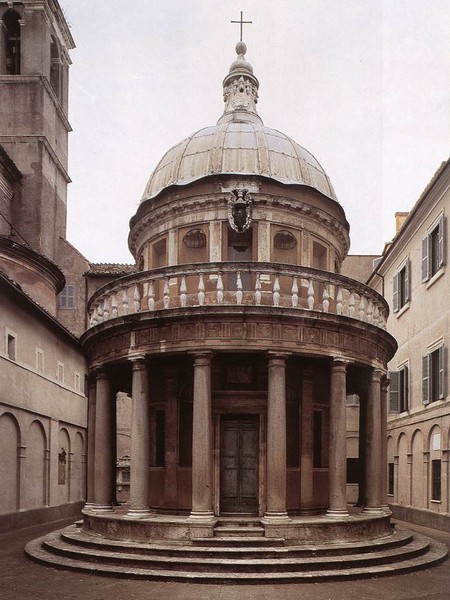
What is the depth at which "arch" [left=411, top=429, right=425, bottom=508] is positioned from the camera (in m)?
27.3

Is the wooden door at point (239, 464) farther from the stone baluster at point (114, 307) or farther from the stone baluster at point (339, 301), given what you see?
the stone baluster at point (114, 307)

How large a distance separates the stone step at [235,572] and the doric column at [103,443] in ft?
8.78

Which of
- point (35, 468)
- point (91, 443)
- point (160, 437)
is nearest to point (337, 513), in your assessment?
point (160, 437)

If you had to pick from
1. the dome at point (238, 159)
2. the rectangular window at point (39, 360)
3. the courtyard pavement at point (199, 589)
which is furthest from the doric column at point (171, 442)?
the rectangular window at point (39, 360)

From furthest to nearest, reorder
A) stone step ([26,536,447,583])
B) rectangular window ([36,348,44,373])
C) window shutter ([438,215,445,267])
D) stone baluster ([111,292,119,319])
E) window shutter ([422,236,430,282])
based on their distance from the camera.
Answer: rectangular window ([36,348,44,373]), window shutter ([422,236,430,282]), window shutter ([438,215,445,267]), stone baluster ([111,292,119,319]), stone step ([26,536,447,583])


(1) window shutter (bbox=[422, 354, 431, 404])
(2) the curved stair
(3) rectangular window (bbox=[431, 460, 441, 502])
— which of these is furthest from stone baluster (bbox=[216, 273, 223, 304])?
(3) rectangular window (bbox=[431, 460, 441, 502])

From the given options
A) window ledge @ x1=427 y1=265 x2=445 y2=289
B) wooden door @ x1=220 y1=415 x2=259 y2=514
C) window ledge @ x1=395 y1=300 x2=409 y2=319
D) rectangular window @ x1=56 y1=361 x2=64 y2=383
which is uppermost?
window ledge @ x1=427 y1=265 x2=445 y2=289

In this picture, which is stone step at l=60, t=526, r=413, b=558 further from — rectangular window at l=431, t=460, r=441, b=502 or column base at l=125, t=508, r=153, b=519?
rectangular window at l=431, t=460, r=441, b=502

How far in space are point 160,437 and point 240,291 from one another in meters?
5.45

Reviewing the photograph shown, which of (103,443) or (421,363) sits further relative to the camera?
(421,363)

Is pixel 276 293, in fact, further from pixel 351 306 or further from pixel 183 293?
pixel 351 306

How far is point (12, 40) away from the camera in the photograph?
42375 millimetres

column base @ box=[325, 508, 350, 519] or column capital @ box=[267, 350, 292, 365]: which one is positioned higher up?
column capital @ box=[267, 350, 292, 365]

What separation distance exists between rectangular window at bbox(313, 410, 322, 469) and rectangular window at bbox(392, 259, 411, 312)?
37.3 feet
